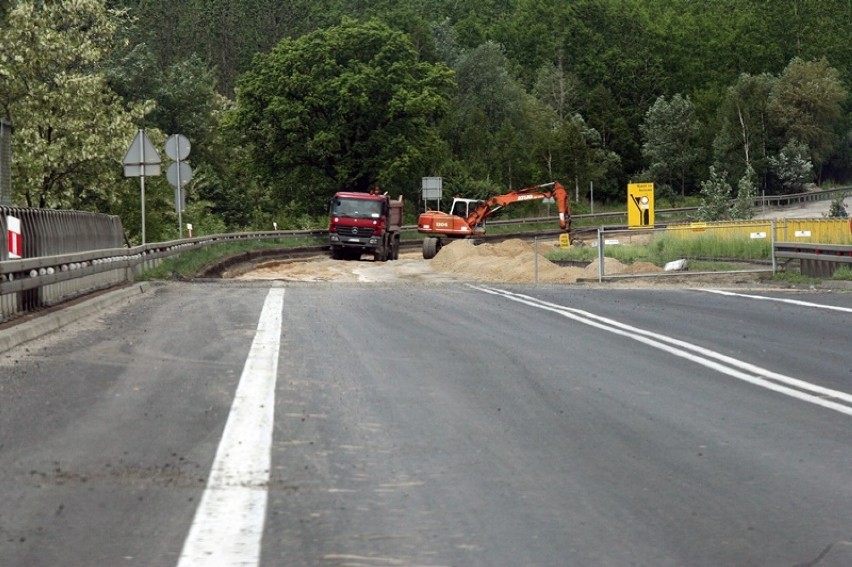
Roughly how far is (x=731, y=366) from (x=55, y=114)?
38524 millimetres

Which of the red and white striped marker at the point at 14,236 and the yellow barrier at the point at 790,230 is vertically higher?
the red and white striped marker at the point at 14,236

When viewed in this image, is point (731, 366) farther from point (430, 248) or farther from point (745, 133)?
point (745, 133)

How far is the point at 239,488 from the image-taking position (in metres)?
5.71

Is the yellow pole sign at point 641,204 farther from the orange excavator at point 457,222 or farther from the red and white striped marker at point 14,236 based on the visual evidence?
the red and white striped marker at point 14,236

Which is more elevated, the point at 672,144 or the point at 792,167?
the point at 672,144

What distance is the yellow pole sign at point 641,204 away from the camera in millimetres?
36625

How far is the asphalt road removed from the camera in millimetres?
4855

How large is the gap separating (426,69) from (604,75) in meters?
64.8

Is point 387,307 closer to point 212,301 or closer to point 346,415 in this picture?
point 212,301

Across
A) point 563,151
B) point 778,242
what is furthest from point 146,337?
point 563,151

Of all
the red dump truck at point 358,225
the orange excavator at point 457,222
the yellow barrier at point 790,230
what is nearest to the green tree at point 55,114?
the red dump truck at point 358,225

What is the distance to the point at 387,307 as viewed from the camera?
17547 millimetres

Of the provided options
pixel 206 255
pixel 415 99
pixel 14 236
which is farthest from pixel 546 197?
pixel 14 236

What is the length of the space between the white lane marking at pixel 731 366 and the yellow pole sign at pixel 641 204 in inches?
828
